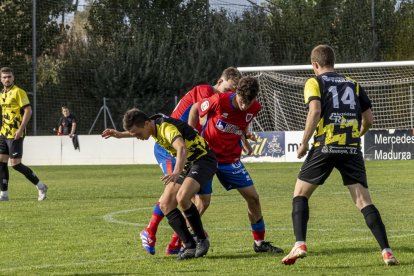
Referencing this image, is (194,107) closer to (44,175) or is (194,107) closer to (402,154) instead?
(44,175)

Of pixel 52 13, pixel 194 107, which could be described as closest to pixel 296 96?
pixel 52 13

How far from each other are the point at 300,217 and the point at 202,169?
3.79ft

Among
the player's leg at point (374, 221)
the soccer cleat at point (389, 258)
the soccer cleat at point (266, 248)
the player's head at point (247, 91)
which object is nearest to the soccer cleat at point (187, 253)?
the soccer cleat at point (266, 248)

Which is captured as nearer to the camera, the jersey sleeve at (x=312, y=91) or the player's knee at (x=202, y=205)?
the jersey sleeve at (x=312, y=91)

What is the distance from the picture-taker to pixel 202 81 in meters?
44.0

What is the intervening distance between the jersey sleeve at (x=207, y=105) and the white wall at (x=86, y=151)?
77.7ft

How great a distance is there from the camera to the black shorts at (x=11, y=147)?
1686cm

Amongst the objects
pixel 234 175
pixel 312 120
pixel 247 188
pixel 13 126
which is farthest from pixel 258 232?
pixel 13 126

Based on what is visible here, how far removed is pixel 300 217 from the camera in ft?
28.6

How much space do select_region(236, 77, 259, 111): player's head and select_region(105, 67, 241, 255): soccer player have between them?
59 cm

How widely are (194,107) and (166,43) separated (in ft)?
111

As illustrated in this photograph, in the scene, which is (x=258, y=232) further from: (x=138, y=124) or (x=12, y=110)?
(x=12, y=110)

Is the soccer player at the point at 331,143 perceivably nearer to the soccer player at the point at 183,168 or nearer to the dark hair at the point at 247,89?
the dark hair at the point at 247,89

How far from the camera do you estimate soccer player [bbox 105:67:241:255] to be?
9590 mm
